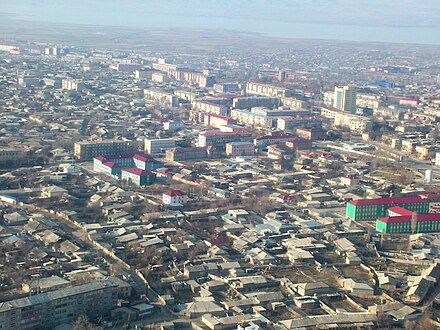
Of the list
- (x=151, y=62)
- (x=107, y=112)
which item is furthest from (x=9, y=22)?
(x=107, y=112)

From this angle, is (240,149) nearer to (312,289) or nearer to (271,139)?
(271,139)

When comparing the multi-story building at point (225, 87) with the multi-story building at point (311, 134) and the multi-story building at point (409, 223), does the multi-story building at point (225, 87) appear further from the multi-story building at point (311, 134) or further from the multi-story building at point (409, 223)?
the multi-story building at point (409, 223)

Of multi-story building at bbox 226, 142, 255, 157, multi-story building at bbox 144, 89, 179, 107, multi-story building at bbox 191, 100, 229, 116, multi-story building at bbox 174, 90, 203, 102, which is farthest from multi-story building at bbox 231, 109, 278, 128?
multi-story building at bbox 226, 142, 255, 157

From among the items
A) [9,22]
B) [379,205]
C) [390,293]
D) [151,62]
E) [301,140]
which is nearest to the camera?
[390,293]

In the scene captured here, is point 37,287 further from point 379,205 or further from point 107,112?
point 107,112

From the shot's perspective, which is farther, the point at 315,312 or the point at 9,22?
the point at 9,22

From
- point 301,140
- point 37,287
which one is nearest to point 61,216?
point 37,287

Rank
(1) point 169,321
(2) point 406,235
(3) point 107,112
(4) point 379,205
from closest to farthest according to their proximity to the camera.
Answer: (1) point 169,321 → (2) point 406,235 → (4) point 379,205 → (3) point 107,112
